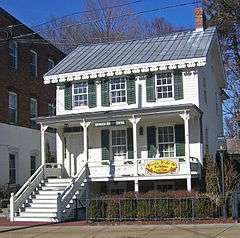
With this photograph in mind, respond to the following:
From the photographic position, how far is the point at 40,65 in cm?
3800

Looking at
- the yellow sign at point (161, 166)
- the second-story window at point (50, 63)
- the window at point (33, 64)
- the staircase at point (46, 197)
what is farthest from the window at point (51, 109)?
the yellow sign at point (161, 166)

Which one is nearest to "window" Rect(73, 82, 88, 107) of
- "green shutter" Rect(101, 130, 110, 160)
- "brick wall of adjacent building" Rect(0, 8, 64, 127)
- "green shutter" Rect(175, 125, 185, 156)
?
"green shutter" Rect(101, 130, 110, 160)

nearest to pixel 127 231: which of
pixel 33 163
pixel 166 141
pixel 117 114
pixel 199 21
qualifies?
pixel 117 114

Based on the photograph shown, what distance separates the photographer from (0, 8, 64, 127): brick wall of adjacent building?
106 ft

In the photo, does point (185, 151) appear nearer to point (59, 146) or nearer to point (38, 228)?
point (59, 146)

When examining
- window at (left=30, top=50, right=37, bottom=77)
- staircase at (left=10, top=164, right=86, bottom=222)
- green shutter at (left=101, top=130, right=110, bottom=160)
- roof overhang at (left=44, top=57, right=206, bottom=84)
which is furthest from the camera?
window at (left=30, top=50, right=37, bottom=77)

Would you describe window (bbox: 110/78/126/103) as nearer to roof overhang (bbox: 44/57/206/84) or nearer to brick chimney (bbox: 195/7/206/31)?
roof overhang (bbox: 44/57/206/84)

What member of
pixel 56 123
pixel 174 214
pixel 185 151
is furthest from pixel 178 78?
pixel 174 214

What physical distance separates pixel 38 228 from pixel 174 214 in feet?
17.7

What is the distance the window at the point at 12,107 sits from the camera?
32969 millimetres

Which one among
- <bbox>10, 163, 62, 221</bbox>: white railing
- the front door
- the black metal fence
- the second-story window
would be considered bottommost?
the black metal fence

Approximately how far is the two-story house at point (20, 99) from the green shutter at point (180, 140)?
10.0m

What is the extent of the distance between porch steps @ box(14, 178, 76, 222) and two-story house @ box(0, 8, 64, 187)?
511 centimetres

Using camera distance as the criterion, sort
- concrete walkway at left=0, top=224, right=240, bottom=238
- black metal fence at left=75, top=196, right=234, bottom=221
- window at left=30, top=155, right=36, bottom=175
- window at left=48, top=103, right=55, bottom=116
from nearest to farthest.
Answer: concrete walkway at left=0, top=224, right=240, bottom=238
black metal fence at left=75, top=196, right=234, bottom=221
window at left=30, top=155, right=36, bottom=175
window at left=48, top=103, right=55, bottom=116
